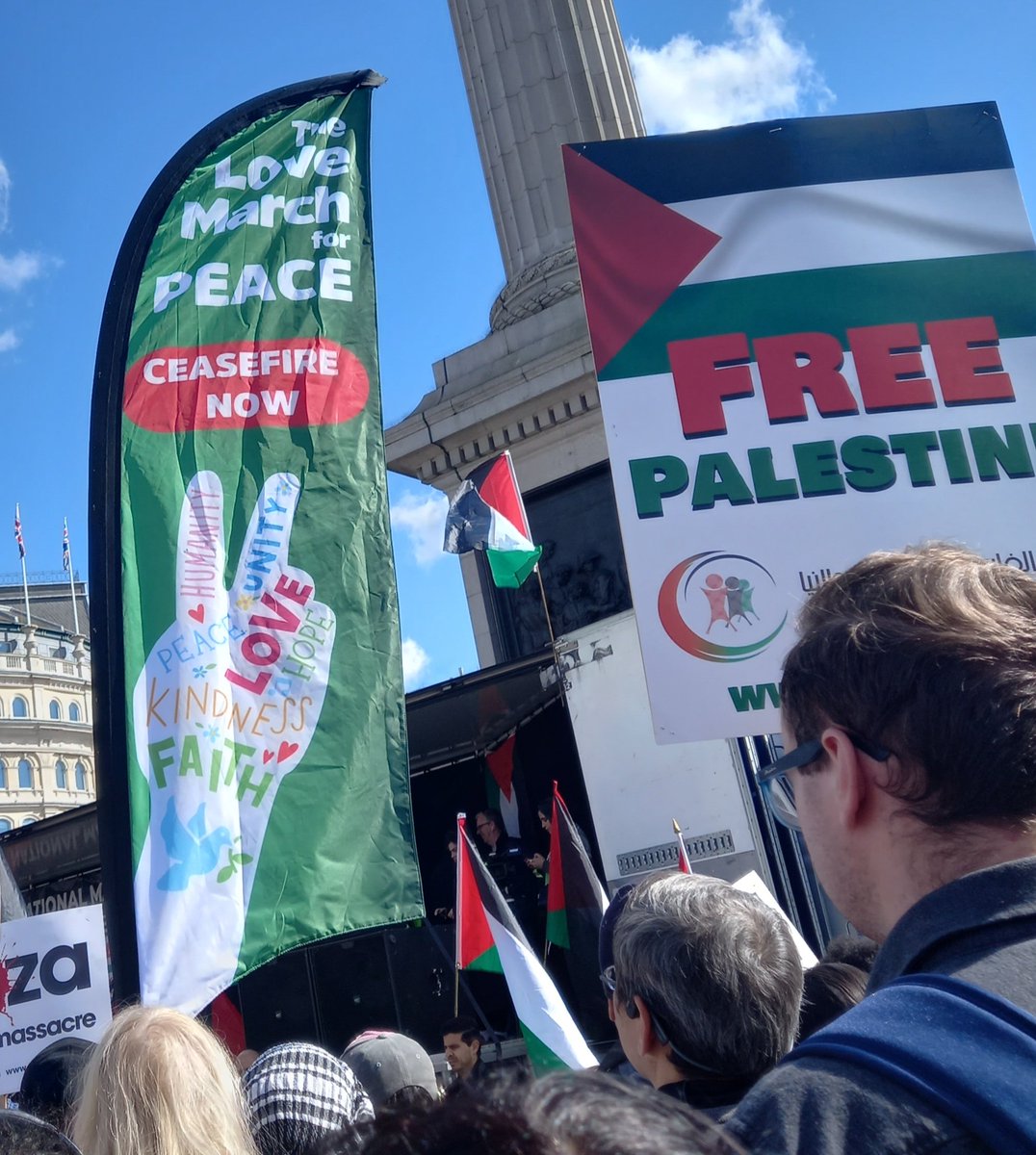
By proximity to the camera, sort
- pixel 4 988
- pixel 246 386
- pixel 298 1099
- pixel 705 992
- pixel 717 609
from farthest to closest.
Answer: pixel 4 988, pixel 246 386, pixel 717 609, pixel 298 1099, pixel 705 992

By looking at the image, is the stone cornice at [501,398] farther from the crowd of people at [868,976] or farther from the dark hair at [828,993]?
the crowd of people at [868,976]

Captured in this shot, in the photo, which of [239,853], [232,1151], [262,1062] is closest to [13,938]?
[239,853]

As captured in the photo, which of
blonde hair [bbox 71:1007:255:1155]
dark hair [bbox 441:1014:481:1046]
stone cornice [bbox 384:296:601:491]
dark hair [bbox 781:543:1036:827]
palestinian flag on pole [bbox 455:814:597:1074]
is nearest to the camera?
dark hair [bbox 781:543:1036:827]

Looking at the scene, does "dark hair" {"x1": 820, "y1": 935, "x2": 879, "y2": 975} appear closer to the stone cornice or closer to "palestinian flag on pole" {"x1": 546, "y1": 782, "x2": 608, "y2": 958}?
"palestinian flag on pole" {"x1": 546, "y1": 782, "x2": 608, "y2": 958}

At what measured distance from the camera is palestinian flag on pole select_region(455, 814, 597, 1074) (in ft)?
17.0

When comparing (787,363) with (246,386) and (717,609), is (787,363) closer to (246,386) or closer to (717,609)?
(717,609)

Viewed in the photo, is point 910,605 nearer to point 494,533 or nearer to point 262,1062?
point 262,1062

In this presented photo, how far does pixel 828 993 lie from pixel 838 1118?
6.62ft

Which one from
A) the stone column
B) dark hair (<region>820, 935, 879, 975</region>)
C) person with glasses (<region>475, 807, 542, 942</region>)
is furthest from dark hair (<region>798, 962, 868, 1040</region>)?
the stone column

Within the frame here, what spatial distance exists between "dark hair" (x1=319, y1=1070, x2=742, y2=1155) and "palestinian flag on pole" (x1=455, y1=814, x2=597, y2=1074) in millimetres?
3435

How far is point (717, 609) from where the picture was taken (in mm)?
3420

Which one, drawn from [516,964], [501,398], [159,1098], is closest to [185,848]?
[159,1098]

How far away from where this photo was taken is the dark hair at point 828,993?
2.74 m

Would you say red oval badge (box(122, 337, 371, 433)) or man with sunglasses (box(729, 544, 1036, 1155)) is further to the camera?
red oval badge (box(122, 337, 371, 433))
